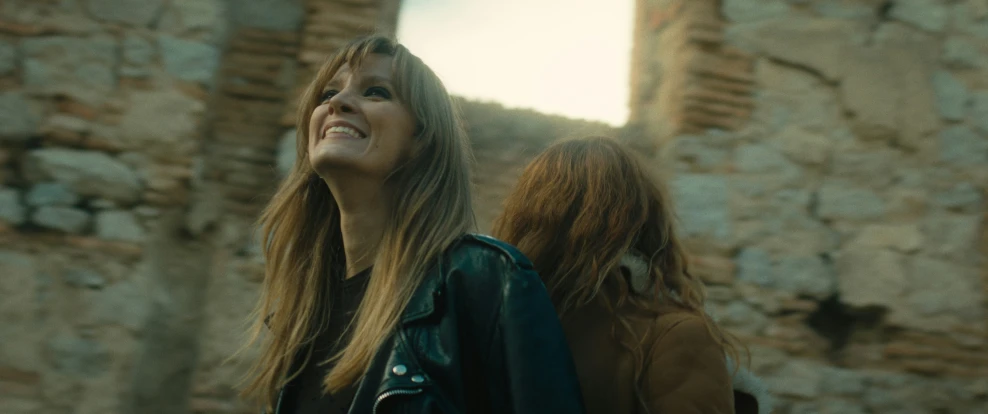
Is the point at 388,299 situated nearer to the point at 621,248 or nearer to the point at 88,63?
the point at 621,248

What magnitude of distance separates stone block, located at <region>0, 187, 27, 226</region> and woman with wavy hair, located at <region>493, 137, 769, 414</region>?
7.71 ft

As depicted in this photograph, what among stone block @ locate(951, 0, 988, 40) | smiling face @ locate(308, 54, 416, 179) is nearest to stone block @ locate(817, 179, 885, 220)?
stone block @ locate(951, 0, 988, 40)

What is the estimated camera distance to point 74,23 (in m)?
3.45

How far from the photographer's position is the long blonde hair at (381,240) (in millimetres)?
1498

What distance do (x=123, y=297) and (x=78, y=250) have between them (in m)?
0.25

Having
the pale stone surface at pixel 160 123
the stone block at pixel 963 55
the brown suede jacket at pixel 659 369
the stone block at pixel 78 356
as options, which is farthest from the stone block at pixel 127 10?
the stone block at pixel 963 55

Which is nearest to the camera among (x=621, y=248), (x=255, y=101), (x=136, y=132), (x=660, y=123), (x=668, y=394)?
(x=668, y=394)

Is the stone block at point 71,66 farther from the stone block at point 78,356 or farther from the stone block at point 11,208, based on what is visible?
the stone block at point 78,356

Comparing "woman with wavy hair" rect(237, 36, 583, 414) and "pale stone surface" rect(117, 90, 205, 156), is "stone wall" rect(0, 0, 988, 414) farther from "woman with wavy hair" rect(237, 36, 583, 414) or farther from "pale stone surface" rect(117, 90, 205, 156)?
"woman with wavy hair" rect(237, 36, 583, 414)

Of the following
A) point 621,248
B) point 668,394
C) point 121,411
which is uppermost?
point 621,248

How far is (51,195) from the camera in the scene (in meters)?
3.31

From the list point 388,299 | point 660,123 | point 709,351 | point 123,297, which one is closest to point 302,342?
point 388,299

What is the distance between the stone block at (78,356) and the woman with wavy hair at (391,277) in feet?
5.37

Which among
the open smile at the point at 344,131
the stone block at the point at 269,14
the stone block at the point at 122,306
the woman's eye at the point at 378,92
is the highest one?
the stone block at the point at 269,14
